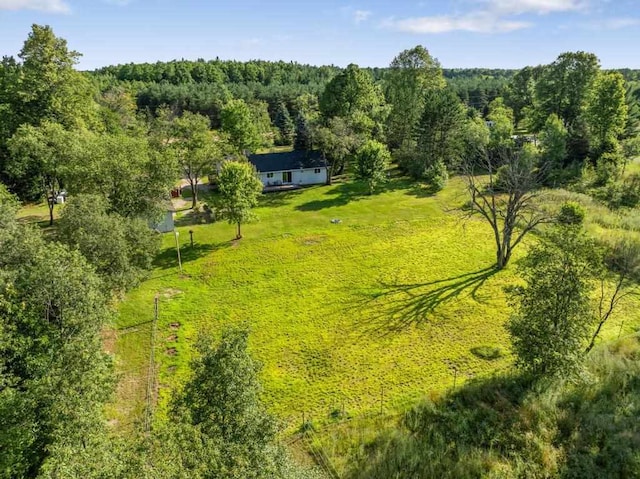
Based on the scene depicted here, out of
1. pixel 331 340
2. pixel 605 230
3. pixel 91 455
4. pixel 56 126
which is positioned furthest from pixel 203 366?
pixel 605 230

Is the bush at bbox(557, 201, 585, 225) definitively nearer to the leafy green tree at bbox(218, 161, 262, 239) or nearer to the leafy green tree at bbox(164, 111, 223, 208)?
the leafy green tree at bbox(218, 161, 262, 239)

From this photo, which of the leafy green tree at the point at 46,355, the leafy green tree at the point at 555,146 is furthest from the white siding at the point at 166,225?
the leafy green tree at the point at 555,146

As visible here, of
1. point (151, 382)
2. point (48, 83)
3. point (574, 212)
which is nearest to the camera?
point (151, 382)

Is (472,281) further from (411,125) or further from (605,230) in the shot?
(411,125)

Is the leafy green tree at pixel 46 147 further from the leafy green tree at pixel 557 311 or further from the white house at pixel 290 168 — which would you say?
the leafy green tree at pixel 557 311

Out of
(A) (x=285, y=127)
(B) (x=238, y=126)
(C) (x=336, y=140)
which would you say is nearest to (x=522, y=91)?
(A) (x=285, y=127)

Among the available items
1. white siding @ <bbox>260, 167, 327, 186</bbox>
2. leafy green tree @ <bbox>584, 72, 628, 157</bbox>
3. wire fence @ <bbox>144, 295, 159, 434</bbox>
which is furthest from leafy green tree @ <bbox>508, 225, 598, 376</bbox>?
leafy green tree @ <bbox>584, 72, 628, 157</bbox>

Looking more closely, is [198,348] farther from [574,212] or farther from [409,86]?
[409,86]
